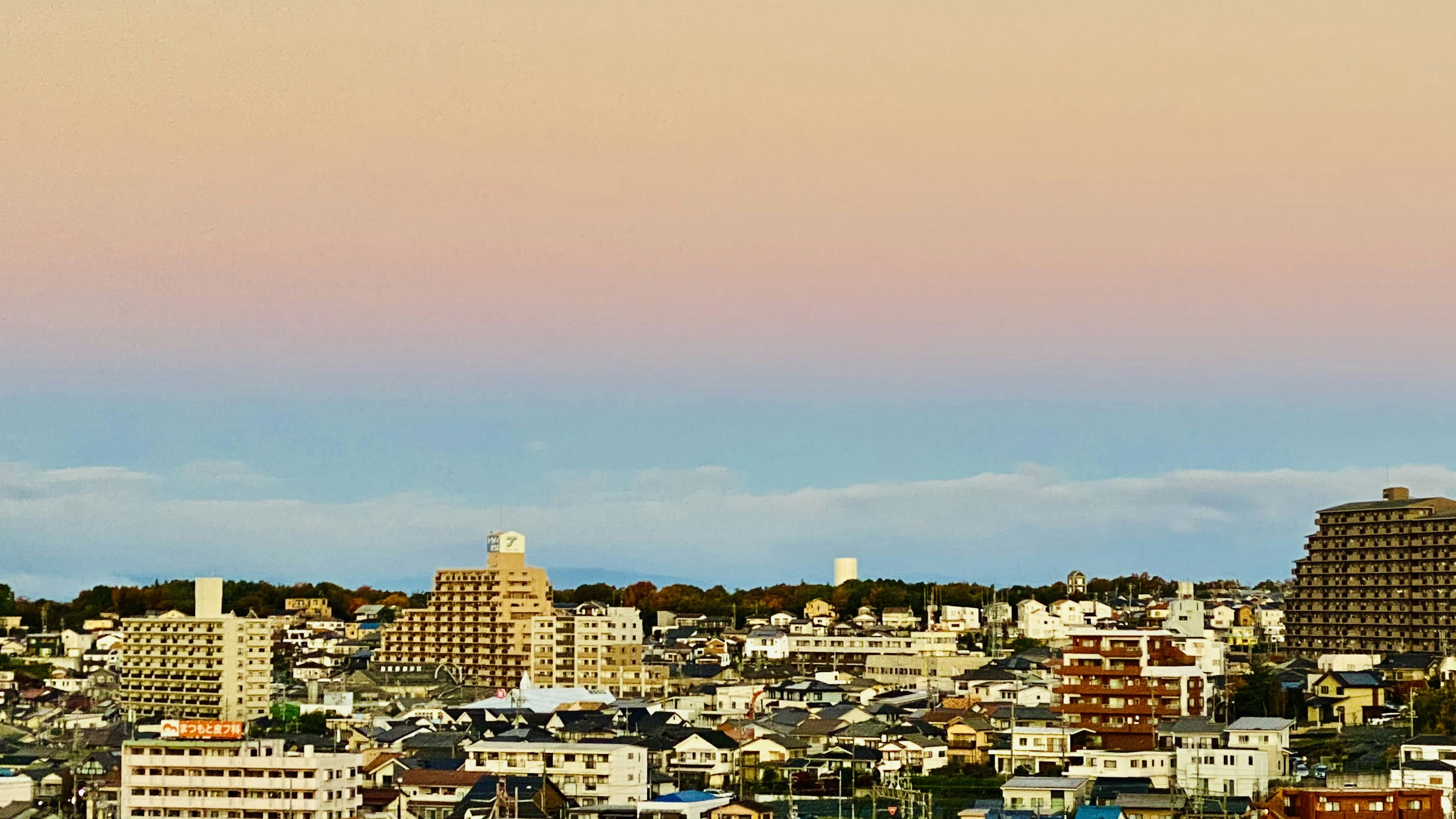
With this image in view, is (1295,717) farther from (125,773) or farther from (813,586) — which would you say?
(813,586)

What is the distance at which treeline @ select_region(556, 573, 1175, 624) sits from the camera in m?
74.0

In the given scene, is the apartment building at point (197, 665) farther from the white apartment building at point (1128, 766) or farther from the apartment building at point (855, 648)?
the white apartment building at point (1128, 766)

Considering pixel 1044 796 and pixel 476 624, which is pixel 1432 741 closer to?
pixel 1044 796

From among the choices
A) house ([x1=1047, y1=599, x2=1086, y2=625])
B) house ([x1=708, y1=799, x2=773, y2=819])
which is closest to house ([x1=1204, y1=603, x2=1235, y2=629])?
house ([x1=1047, y1=599, x2=1086, y2=625])

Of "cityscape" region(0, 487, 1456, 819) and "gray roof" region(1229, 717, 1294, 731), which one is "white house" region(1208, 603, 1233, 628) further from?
"gray roof" region(1229, 717, 1294, 731)

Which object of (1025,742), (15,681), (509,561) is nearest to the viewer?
(1025,742)

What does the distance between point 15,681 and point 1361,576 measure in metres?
36.0

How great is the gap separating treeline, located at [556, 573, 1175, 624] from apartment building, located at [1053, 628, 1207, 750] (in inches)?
1265

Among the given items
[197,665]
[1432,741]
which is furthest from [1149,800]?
[197,665]

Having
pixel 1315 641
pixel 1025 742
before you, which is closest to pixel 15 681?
pixel 1025 742

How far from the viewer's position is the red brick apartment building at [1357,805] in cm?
2980

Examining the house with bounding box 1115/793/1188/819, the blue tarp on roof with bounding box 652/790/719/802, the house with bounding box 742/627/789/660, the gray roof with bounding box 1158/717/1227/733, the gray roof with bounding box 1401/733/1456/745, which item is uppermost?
the house with bounding box 742/627/789/660

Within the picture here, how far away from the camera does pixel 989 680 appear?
165 ft

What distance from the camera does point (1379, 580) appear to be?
55844 millimetres
